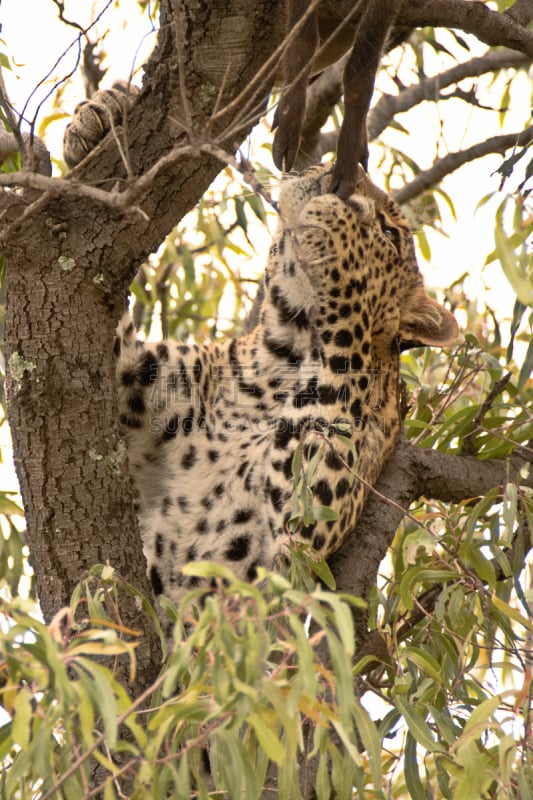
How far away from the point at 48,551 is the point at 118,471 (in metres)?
0.28

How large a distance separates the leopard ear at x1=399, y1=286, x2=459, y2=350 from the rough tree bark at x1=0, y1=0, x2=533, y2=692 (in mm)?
1586

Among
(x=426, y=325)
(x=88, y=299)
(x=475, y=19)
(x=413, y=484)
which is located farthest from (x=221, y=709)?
(x=426, y=325)

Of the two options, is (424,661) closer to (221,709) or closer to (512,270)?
(512,270)

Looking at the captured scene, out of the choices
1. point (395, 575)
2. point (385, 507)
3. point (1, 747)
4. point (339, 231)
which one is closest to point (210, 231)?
point (339, 231)

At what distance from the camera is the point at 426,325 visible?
4.42m

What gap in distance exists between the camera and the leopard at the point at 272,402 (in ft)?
13.0

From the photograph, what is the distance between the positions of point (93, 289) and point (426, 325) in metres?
1.79

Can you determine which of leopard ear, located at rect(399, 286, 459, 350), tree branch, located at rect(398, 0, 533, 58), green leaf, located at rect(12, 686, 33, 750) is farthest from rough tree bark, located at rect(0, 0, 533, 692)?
leopard ear, located at rect(399, 286, 459, 350)

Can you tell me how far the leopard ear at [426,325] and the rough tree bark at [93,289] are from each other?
1.59 metres

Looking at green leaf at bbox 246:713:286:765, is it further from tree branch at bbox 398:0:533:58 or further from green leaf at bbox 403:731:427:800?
tree branch at bbox 398:0:533:58

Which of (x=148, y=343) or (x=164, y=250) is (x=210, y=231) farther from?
(x=148, y=343)

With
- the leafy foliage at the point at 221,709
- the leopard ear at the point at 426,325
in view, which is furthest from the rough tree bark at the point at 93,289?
the leopard ear at the point at 426,325

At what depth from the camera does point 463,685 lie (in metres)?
3.28

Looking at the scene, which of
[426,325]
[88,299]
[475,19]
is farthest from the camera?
[426,325]
